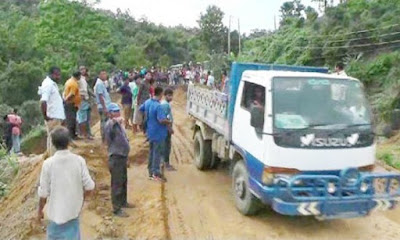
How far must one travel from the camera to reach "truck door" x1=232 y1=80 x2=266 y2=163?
6.48 meters

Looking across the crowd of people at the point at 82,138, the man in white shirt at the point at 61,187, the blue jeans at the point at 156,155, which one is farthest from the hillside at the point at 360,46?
the man in white shirt at the point at 61,187

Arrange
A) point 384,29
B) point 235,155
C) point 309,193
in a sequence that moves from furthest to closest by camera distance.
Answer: point 384,29, point 235,155, point 309,193

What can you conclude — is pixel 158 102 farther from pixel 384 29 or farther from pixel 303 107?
pixel 384 29

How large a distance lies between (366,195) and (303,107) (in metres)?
1.36

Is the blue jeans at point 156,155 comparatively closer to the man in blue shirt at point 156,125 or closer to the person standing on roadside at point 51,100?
the man in blue shirt at point 156,125

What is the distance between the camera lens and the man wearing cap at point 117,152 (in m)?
6.91

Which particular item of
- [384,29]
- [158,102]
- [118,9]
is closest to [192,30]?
[118,9]

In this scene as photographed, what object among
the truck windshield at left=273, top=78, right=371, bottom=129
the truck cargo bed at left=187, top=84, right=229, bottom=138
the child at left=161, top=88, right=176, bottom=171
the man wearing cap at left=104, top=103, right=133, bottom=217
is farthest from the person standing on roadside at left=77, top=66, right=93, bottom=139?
the truck windshield at left=273, top=78, right=371, bottom=129

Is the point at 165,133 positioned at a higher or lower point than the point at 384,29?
lower

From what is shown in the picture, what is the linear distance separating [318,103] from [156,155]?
339 cm

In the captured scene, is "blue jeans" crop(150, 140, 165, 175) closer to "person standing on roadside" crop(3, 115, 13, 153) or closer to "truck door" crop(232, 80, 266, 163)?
"truck door" crop(232, 80, 266, 163)

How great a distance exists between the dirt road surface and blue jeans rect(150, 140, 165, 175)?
0.83 feet

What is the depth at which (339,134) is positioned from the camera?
619cm

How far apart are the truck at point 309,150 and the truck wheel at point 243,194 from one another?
0.05 ft
